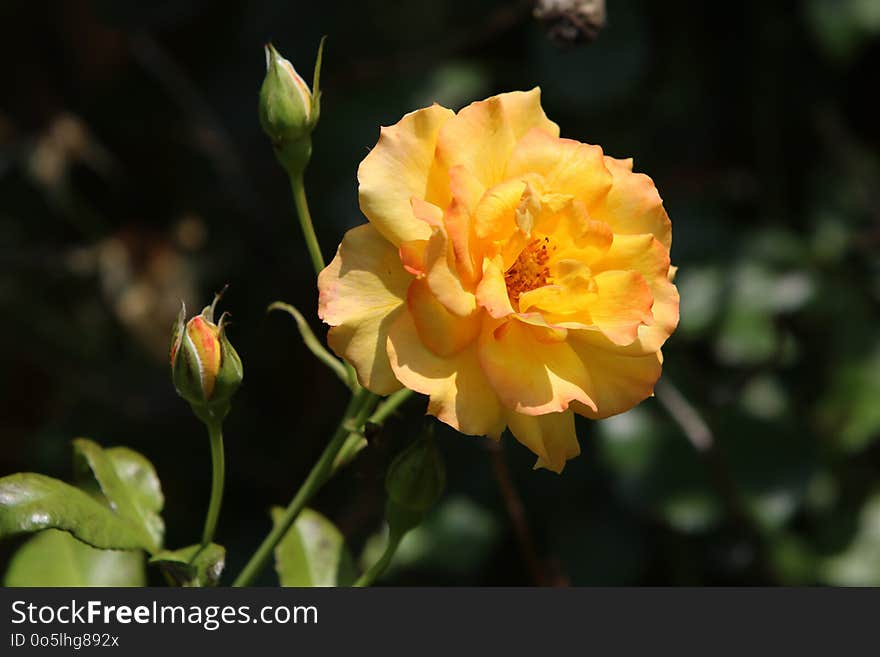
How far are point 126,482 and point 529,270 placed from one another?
1.58ft

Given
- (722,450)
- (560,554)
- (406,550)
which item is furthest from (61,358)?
(722,450)

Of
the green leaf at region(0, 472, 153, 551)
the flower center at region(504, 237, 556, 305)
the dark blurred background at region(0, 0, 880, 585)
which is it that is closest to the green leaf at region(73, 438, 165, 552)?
the green leaf at region(0, 472, 153, 551)

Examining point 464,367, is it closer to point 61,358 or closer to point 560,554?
point 560,554

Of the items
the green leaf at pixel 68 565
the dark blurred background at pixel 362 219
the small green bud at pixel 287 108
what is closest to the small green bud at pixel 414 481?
the small green bud at pixel 287 108

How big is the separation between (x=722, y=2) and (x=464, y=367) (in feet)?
4.33

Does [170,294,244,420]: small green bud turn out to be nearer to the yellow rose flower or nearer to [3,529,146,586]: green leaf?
the yellow rose flower

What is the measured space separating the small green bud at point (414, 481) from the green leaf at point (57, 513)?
23 cm

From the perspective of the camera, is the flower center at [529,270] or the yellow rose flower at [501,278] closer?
the yellow rose flower at [501,278]

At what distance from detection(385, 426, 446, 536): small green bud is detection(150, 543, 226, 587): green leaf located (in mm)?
161

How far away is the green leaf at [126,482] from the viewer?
1.06m

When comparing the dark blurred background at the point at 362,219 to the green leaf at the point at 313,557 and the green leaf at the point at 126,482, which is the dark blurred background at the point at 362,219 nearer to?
the green leaf at the point at 313,557

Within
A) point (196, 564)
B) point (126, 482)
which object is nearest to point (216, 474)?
point (196, 564)

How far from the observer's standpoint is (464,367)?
88 centimetres

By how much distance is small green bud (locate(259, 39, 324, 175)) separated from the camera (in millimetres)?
971
